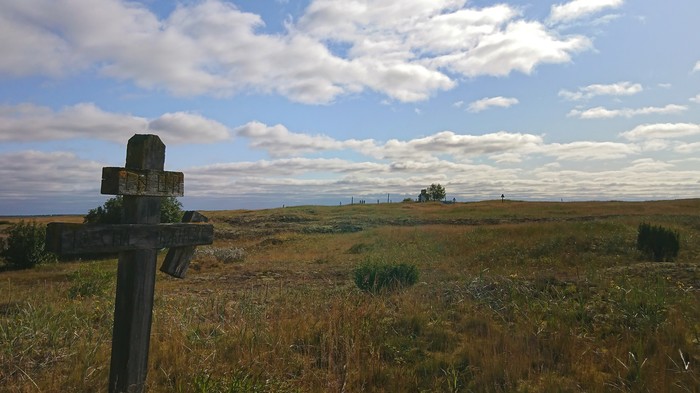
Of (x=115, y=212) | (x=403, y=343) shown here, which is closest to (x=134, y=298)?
(x=403, y=343)

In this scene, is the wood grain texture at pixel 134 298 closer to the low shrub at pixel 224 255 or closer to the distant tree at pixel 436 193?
the low shrub at pixel 224 255

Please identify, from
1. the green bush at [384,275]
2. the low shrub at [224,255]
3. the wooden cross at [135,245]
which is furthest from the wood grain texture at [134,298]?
the low shrub at [224,255]

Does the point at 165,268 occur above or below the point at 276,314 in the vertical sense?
above

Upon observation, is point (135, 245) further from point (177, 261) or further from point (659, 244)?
point (659, 244)

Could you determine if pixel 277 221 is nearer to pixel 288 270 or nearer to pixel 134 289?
pixel 288 270

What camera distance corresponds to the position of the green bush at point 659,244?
55.3 ft

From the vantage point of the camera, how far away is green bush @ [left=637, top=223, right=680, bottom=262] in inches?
664

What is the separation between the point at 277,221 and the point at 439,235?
27.9 metres

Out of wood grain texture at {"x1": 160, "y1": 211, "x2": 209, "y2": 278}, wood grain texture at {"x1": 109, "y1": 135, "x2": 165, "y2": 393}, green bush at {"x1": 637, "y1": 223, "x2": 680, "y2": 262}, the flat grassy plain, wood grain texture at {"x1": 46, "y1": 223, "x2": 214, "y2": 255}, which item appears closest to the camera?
wood grain texture at {"x1": 46, "y1": 223, "x2": 214, "y2": 255}

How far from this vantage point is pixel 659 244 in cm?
1703

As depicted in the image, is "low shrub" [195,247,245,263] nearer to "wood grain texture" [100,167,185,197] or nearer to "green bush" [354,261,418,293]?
"green bush" [354,261,418,293]

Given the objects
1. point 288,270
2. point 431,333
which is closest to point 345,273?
point 288,270

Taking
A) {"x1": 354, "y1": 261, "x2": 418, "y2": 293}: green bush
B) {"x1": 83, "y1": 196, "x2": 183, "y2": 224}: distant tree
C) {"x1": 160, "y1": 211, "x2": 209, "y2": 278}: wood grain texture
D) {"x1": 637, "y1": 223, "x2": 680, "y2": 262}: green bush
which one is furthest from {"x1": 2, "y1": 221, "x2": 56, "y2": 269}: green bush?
{"x1": 637, "y1": 223, "x2": 680, "y2": 262}: green bush

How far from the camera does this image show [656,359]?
4574 mm
